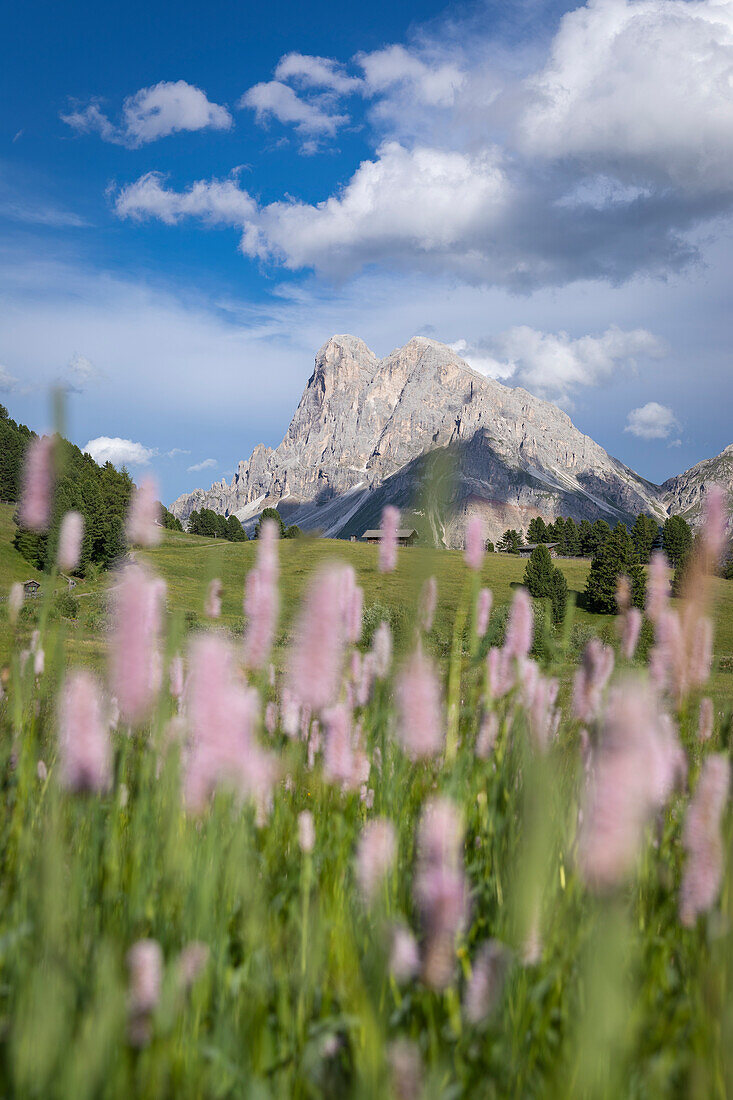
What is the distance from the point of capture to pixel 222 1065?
1570mm

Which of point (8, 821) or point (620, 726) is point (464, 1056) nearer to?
point (620, 726)

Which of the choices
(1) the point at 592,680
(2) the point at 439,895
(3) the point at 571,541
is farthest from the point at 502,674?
(3) the point at 571,541

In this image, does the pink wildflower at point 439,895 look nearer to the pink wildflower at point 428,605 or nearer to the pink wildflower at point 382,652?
the pink wildflower at point 428,605

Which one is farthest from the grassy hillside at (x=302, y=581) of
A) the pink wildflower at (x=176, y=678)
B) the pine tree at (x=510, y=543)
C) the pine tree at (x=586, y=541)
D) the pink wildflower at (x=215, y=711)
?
the pink wildflower at (x=215, y=711)

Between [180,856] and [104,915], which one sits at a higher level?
[180,856]

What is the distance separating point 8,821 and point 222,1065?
7.41 feet

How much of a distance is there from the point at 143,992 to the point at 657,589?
101 inches

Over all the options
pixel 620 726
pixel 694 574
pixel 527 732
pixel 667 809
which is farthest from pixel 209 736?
pixel 667 809

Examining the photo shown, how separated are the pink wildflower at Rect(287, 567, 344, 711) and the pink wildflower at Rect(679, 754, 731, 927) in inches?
37.1

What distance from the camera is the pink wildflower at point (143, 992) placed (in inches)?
53.0

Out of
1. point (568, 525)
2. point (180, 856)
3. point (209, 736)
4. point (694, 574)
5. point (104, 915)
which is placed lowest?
point (104, 915)

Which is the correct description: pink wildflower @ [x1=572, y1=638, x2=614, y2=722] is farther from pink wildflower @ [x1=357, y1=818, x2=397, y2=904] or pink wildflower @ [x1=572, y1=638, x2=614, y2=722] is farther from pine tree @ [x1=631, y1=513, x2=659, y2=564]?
pine tree @ [x1=631, y1=513, x2=659, y2=564]

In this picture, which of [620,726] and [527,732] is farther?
[527,732]

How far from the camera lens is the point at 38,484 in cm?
222
